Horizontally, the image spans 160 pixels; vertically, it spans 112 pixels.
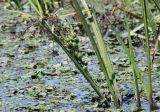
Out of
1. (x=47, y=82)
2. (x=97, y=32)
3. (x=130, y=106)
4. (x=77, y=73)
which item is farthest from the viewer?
(x=77, y=73)

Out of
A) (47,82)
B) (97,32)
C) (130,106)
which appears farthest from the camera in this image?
(47,82)

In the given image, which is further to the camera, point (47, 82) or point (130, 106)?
point (47, 82)

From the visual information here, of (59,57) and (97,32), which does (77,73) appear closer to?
(59,57)

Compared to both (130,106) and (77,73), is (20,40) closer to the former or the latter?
(77,73)

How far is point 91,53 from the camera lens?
3750mm

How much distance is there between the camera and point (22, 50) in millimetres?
3889

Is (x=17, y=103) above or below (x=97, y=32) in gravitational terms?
below

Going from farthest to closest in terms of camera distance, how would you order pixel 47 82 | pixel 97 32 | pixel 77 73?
1. pixel 77 73
2. pixel 47 82
3. pixel 97 32

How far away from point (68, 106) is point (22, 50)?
1.55 meters

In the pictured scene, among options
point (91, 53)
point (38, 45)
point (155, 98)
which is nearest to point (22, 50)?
point (38, 45)

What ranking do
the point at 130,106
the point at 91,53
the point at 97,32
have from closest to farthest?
the point at 97,32
the point at 130,106
the point at 91,53

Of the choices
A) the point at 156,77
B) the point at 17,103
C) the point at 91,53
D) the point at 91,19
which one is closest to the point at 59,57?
the point at 91,53

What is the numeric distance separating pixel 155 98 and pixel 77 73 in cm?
79

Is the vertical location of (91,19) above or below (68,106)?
above
